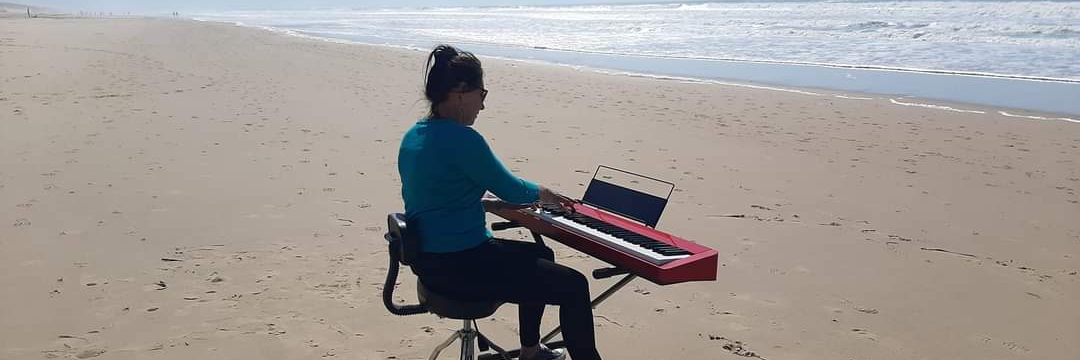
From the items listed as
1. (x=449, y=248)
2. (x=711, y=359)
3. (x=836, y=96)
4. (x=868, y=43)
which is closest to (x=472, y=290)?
(x=449, y=248)

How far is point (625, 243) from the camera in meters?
2.70

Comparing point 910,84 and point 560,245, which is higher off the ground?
point 910,84

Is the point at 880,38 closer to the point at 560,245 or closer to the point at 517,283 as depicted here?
the point at 560,245

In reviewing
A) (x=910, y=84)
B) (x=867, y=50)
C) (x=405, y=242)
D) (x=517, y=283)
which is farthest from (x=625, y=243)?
(x=867, y=50)

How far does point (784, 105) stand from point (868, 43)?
47.4ft

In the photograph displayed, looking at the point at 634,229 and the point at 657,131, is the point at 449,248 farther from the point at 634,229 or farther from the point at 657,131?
the point at 657,131

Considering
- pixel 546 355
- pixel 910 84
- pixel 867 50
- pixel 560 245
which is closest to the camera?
pixel 546 355

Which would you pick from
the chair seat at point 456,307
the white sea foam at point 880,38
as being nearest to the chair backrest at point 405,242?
the chair seat at point 456,307

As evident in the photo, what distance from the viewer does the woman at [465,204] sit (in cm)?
256

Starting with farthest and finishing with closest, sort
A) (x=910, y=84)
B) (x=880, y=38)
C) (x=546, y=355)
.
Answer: (x=880, y=38) < (x=910, y=84) < (x=546, y=355)

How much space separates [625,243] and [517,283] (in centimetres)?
39

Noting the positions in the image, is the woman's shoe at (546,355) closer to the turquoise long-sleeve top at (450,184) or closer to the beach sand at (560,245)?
the turquoise long-sleeve top at (450,184)

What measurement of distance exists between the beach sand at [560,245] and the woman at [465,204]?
1092 mm

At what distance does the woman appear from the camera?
256 cm
